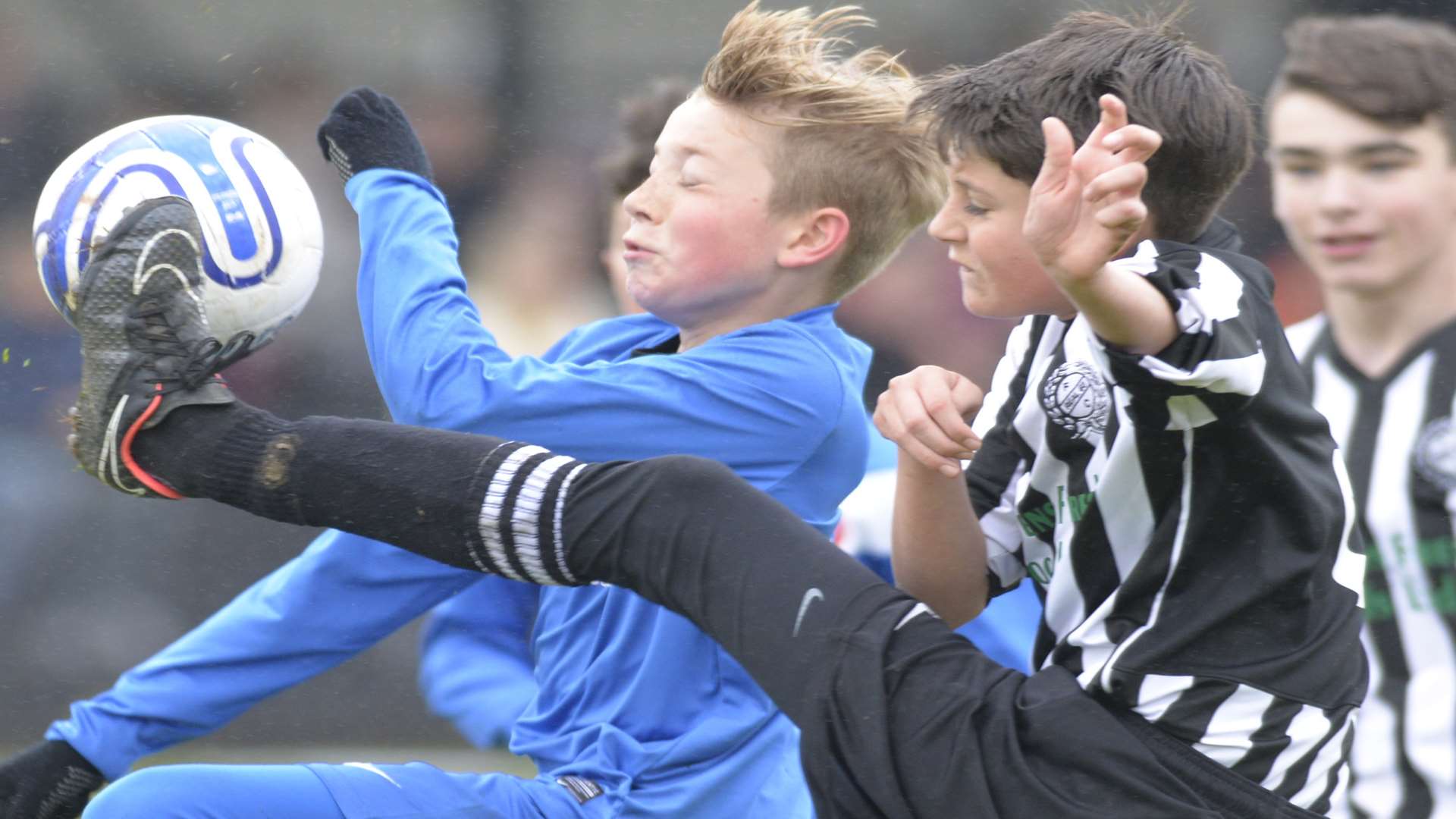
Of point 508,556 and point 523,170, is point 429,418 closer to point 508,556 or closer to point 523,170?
point 508,556

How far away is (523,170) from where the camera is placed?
18.0ft

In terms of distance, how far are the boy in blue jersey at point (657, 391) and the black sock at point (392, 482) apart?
0.18m

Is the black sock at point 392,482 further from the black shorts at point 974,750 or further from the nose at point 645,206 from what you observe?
the nose at point 645,206

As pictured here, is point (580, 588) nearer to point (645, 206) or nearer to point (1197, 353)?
point (645, 206)

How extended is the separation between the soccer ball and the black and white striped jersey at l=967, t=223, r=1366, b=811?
Result: 49.9 inches

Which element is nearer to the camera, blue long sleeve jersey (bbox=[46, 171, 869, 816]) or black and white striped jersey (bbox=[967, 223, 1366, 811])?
black and white striped jersey (bbox=[967, 223, 1366, 811])

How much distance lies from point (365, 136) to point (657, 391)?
68 cm

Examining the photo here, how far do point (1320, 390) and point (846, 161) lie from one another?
1.38 metres

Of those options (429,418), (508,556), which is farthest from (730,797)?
(429,418)

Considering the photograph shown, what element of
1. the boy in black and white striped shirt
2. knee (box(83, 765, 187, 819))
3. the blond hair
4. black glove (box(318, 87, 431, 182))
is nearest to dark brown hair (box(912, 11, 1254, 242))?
the boy in black and white striped shirt

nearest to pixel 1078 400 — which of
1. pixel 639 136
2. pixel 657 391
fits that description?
pixel 657 391

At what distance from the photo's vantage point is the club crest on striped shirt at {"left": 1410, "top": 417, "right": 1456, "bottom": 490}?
3.23 metres

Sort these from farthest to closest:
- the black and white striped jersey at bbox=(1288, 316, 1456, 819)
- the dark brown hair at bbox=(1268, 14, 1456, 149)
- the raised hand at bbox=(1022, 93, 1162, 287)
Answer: the dark brown hair at bbox=(1268, 14, 1456, 149)
the black and white striped jersey at bbox=(1288, 316, 1456, 819)
the raised hand at bbox=(1022, 93, 1162, 287)

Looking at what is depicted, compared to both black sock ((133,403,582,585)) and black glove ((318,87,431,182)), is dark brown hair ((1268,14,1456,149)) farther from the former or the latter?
black sock ((133,403,582,585))
